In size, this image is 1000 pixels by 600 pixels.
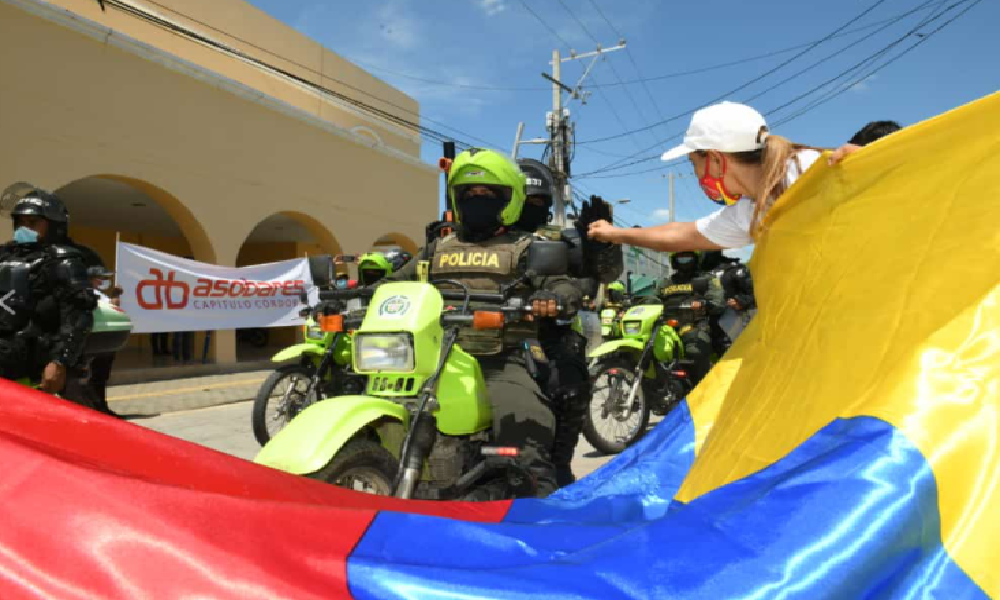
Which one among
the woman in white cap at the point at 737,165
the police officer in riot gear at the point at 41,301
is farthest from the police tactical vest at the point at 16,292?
the woman in white cap at the point at 737,165

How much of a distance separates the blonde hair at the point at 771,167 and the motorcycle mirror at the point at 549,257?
850mm

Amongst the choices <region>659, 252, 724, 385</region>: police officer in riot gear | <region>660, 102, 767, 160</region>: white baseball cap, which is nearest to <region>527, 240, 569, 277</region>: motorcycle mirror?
<region>660, 102, 767, 160</region>: white baseball cap

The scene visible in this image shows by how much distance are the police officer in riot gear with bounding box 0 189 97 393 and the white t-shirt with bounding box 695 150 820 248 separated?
13.3ft

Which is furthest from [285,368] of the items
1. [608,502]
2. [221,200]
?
[221,200]

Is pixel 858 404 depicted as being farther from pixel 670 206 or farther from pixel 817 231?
pixel 670 206

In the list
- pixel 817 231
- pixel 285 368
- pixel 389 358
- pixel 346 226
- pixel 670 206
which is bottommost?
pixel 285 368

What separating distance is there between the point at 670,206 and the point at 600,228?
49.6 meters

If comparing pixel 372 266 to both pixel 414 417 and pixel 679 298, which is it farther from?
pixel 414 417

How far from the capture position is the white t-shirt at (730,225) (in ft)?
7.41

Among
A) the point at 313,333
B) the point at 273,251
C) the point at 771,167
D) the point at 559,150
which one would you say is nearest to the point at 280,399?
the point at 313,333

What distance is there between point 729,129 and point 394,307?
150cm

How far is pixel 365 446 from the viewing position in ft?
8.04

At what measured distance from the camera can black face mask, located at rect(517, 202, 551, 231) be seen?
5.72m

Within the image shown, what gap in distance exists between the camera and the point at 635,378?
6.46 metres
